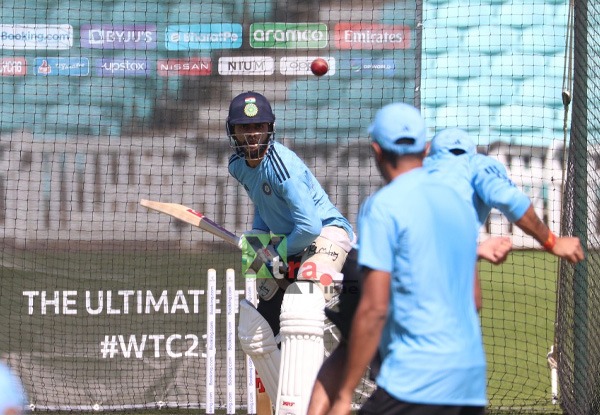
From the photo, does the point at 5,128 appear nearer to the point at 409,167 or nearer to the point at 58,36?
the point at 58,36

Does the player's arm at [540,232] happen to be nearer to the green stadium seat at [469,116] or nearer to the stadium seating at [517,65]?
the green stadium seat at [469,116]

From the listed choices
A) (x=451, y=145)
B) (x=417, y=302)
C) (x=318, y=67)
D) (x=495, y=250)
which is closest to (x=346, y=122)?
(x=318, y=67)

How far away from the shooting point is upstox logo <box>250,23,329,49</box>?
770 cm

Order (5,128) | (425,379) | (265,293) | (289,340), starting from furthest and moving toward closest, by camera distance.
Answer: (5,128) < (265,293) < (289,340) < (425,379)

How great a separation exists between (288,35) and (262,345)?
283cm

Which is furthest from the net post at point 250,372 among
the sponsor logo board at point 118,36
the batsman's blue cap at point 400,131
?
the batsman's blue cap at point 400,131

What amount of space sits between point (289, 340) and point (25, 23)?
11.8ft

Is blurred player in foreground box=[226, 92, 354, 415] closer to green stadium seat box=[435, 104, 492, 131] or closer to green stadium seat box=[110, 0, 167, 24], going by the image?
green stadium seat box=[435, 104, 492, 131]

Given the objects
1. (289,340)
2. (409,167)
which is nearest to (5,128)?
(289,340)

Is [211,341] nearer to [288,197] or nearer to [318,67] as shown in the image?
[318,67]

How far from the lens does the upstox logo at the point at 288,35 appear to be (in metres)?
7.70

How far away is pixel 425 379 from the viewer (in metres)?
3.23

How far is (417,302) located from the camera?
325 centimetres

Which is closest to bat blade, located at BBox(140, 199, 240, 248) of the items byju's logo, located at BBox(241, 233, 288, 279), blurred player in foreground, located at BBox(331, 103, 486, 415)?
byju's logo, located at BBox(241, 233, 288, 279)
